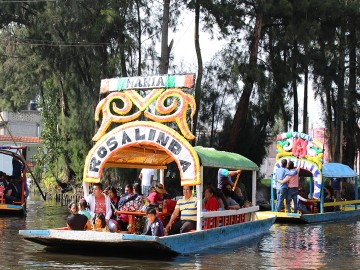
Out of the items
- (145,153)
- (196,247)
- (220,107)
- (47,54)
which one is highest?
(47,54)

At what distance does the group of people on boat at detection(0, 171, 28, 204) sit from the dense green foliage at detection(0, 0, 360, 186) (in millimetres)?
7336

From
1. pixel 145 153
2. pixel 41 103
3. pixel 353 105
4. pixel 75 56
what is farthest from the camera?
pixel 41 103

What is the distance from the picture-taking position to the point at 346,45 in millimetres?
35500

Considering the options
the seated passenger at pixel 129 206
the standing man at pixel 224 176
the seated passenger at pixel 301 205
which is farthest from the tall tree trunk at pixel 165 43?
the seated passenger at pixel 129 206

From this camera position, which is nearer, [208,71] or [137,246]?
[137,246]

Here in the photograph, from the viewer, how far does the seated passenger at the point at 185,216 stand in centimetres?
1548

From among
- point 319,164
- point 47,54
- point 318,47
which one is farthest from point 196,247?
point 318,47

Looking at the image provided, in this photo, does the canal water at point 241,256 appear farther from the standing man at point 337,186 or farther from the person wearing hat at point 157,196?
the standing man at point 337,186

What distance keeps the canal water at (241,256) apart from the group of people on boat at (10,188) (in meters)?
3.54

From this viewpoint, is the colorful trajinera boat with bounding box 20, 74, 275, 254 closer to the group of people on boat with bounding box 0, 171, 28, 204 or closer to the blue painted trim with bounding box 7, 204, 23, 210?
the blue painted trim with bounding box 7, 204, 23, 210

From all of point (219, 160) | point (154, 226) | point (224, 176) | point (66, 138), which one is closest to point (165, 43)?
point (224, 176)

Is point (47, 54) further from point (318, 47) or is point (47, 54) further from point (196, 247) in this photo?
point (196, 247)

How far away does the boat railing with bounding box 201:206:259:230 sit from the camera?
1616cm

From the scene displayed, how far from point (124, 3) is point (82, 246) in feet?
53.8
